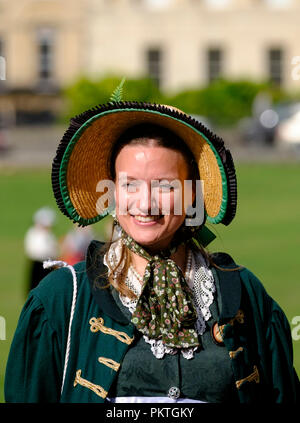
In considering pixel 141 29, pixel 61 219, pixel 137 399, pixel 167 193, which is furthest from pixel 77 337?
pixel 141 29

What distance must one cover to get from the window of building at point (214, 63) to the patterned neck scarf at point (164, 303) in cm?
4602

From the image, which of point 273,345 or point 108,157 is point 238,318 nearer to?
point 273,345

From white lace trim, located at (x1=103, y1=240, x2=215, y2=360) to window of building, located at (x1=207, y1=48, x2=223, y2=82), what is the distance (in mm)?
45882

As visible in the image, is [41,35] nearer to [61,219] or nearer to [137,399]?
[61,219]

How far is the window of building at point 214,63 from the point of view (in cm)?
4944

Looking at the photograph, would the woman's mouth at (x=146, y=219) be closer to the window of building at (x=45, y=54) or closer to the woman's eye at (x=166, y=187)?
the woman's eye at (x=166, y=187)

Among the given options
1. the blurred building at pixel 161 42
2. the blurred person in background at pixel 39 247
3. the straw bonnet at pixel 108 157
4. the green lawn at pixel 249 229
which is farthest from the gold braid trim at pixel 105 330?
the blurred building at pixel 161 42

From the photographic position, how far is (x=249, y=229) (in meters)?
21.4

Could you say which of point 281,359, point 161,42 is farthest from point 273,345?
point 161,42

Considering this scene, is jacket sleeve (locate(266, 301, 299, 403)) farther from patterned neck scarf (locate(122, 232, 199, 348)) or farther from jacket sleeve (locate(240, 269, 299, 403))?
patterned neck scarf (locate(122, 232, 199, 348))

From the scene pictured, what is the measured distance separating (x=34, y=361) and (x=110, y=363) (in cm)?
29

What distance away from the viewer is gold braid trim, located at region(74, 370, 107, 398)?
3.61 meters

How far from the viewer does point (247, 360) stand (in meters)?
3.74
